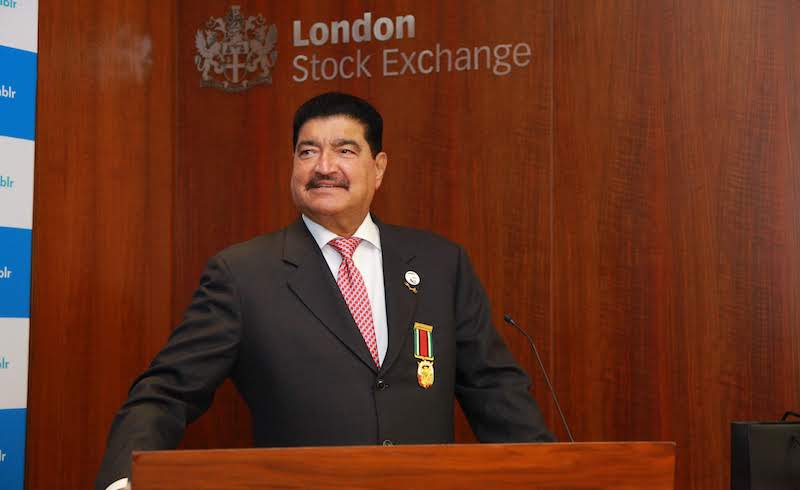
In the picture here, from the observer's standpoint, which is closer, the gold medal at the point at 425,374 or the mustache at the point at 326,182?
the gold medal at the point at 425,374

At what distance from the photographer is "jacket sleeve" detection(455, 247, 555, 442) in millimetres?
2672

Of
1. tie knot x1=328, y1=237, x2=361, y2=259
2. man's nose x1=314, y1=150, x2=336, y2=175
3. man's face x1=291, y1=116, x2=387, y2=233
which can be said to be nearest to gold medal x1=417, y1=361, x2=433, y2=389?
tie knot x1=328, y1=237, x2=361, y2=259

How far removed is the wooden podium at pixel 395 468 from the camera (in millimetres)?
1532

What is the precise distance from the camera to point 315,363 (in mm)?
2602

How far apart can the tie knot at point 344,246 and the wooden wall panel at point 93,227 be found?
94cm

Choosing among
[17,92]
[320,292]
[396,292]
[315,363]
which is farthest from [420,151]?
[17,92]

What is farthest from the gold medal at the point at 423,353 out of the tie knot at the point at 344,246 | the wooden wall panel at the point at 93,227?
the wooden wall panel at the point at 93,227

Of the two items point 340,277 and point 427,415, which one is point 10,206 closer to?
point 340,277

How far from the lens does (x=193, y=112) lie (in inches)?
147

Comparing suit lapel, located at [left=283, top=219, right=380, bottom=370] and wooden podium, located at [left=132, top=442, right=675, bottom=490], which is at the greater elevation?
suit lapel, located at [left=283, top=219, right=380, bottom=370]

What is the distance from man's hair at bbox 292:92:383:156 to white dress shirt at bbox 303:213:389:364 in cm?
26

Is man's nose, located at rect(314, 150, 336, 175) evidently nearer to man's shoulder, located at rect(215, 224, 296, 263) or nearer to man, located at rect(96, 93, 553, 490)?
man, located at rect(96, 93, 553, 490)

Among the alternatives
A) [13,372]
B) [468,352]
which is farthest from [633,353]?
[13,372]

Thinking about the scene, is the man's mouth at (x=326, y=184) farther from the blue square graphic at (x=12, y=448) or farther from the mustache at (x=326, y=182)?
the blue square graphic at (x=12, y=448)
